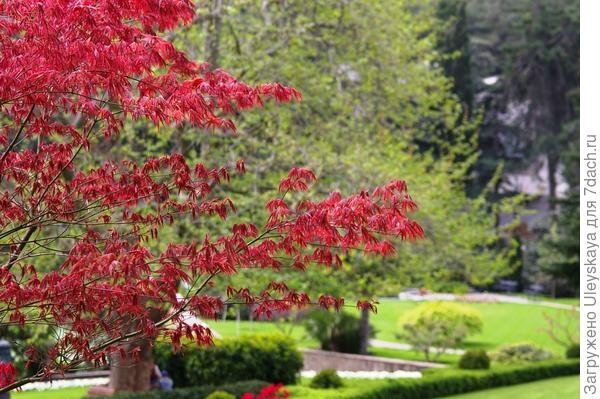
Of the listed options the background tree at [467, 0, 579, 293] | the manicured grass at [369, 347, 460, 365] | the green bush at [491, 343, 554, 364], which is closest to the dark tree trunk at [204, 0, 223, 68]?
the green bush at [491, 343, 554, 364]

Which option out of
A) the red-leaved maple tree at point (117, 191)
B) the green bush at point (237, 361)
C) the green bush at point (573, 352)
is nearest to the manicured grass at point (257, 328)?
the green bush at point (573, 352)

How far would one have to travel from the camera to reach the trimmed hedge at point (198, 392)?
13.5 m

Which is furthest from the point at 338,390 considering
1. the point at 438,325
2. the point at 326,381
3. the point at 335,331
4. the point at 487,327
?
the point at 487,327

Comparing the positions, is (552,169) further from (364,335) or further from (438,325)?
(438,325)

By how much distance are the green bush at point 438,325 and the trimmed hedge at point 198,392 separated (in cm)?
838

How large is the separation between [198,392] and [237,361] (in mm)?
1898

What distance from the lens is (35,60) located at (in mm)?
5207

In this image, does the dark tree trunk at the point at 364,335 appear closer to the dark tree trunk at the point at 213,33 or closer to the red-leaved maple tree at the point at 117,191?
the dark tree trunk at the point at 213,33

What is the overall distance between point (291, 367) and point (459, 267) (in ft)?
19.0

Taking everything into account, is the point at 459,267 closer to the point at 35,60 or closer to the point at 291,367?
the point at 291,367

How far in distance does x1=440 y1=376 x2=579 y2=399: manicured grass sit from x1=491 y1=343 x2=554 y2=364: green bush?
171 cm

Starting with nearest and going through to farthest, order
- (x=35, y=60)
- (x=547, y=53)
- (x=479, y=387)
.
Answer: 1. (x=35, y=60)
2. (x=479, y=387)
3. (x=547, y=53)
